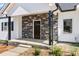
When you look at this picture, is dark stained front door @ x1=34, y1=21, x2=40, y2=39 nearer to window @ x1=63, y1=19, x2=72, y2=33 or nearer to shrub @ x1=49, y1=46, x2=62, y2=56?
window @ x1=63, y1=19, x2=72, y2=33

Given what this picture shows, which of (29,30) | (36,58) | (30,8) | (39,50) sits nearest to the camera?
(36,58)

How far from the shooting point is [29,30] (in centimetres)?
2025

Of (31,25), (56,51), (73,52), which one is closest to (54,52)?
(56,51)

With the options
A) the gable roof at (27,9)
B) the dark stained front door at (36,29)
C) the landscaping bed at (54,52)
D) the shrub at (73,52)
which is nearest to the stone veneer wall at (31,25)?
the dark stained front door at (36,29)

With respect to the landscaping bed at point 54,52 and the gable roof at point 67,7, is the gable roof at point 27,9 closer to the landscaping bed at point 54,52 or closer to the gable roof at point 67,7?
the gable roof at point 67,7

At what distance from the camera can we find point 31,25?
792 inches

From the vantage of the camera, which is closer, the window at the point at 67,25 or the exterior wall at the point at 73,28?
the exterior wall at the point at 73,28

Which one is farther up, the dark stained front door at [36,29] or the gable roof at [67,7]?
the gable roof at [67,7]

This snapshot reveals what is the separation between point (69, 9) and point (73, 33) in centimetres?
177

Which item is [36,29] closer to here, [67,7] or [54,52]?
[67,7]

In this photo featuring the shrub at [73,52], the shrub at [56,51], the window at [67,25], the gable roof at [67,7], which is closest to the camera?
the shrub at [73,52]

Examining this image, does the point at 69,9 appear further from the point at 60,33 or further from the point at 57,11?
the point at 60,33

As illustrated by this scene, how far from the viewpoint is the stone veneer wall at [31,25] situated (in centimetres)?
1830

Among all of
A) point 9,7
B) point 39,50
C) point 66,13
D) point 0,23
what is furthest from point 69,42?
point 0,23
